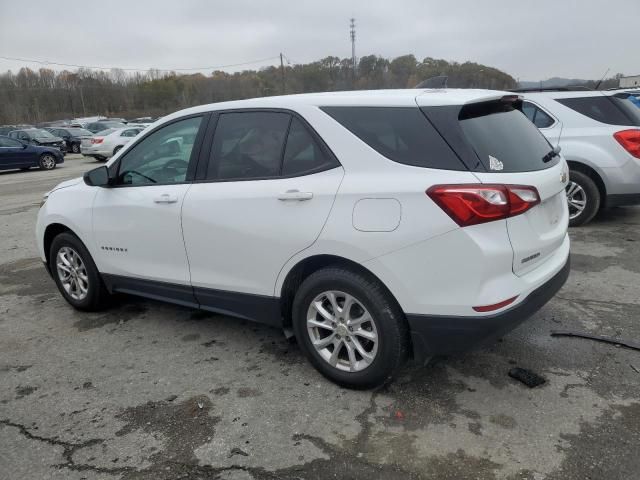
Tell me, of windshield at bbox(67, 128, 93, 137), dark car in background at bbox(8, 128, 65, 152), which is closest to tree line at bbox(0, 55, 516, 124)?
windshield at bbox(67, 128, 93, 137)

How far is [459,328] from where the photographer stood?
2734 millimetres

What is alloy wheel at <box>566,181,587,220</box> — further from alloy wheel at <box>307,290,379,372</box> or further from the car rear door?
alloy wheel at <box>307,290,379,372</box>

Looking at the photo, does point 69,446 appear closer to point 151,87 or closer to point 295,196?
point 295,196

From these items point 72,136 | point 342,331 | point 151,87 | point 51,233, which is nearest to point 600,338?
point 342,331

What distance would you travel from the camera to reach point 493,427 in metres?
2.78

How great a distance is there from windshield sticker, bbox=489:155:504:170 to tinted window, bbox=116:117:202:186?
207cm

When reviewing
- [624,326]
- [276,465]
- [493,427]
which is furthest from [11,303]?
[624,326]

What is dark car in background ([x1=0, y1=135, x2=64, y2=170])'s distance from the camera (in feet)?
63.6

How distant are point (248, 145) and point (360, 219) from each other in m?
1.06

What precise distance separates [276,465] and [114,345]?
2.00 meters

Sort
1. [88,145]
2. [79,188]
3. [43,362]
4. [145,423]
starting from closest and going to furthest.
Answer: [145,423] → [43,362] → [79,188] → [88,145]

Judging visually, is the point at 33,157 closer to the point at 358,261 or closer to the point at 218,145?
the point at 218,145

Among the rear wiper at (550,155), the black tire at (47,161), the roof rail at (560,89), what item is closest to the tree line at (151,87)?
the black tire at (47,161)

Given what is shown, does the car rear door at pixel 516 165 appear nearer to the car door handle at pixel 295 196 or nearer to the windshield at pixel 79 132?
the car door handle at pixel 295 196
